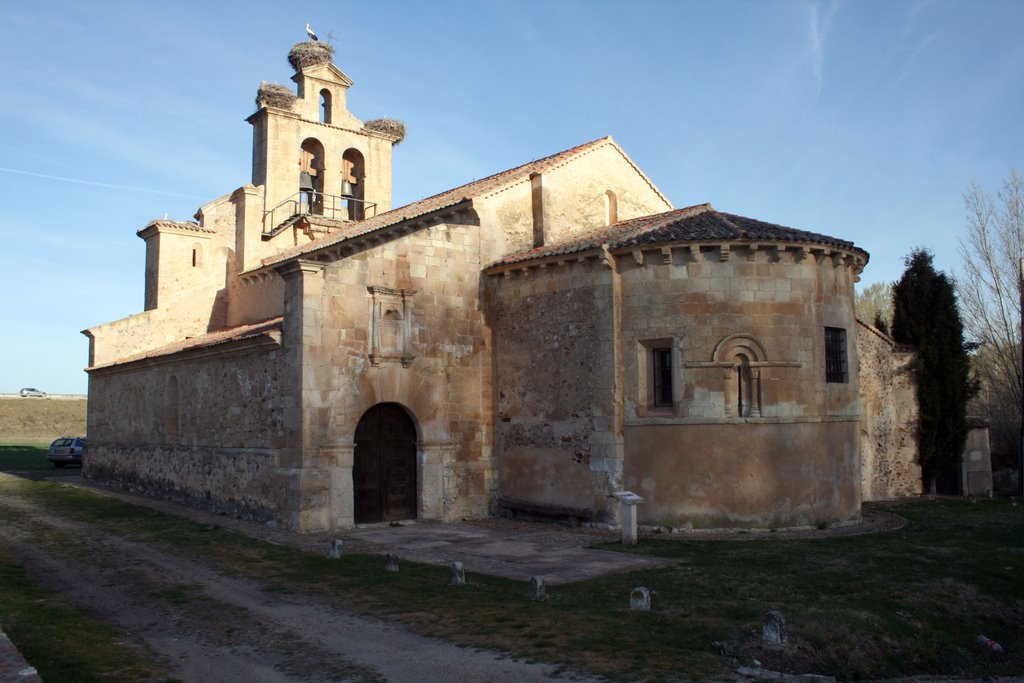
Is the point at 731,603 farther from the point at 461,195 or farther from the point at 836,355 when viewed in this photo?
the point at 461,195

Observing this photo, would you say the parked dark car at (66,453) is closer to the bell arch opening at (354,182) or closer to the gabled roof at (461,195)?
the gabled roof at (461,195)

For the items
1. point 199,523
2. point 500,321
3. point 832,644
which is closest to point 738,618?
point 832,644

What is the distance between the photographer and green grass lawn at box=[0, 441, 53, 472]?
1288 inches

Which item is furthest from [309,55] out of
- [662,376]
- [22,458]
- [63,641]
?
[22,458]

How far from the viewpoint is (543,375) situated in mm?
17516

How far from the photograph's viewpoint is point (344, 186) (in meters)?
27.7

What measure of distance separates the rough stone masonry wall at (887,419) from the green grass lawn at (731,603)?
6728mm

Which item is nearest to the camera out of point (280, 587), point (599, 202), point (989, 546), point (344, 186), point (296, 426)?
point (280, 587)

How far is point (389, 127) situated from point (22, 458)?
24572 millimetres

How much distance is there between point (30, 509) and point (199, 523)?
5337mm

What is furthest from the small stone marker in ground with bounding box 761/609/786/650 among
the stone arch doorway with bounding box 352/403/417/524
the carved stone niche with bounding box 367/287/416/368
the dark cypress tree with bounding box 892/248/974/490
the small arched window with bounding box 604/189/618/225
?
the dark cypress tree with bounding box 892/248/974/490

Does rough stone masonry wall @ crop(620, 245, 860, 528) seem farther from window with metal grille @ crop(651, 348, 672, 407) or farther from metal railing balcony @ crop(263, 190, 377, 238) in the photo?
metal railing balcony @ crop(263, 190, 377, 238)

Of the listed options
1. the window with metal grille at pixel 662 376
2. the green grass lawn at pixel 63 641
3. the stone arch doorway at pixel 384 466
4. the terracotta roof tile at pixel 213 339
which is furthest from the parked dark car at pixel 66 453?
the window with metal grille at pixel 662 376

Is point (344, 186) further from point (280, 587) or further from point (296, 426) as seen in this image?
point (280, 587)
